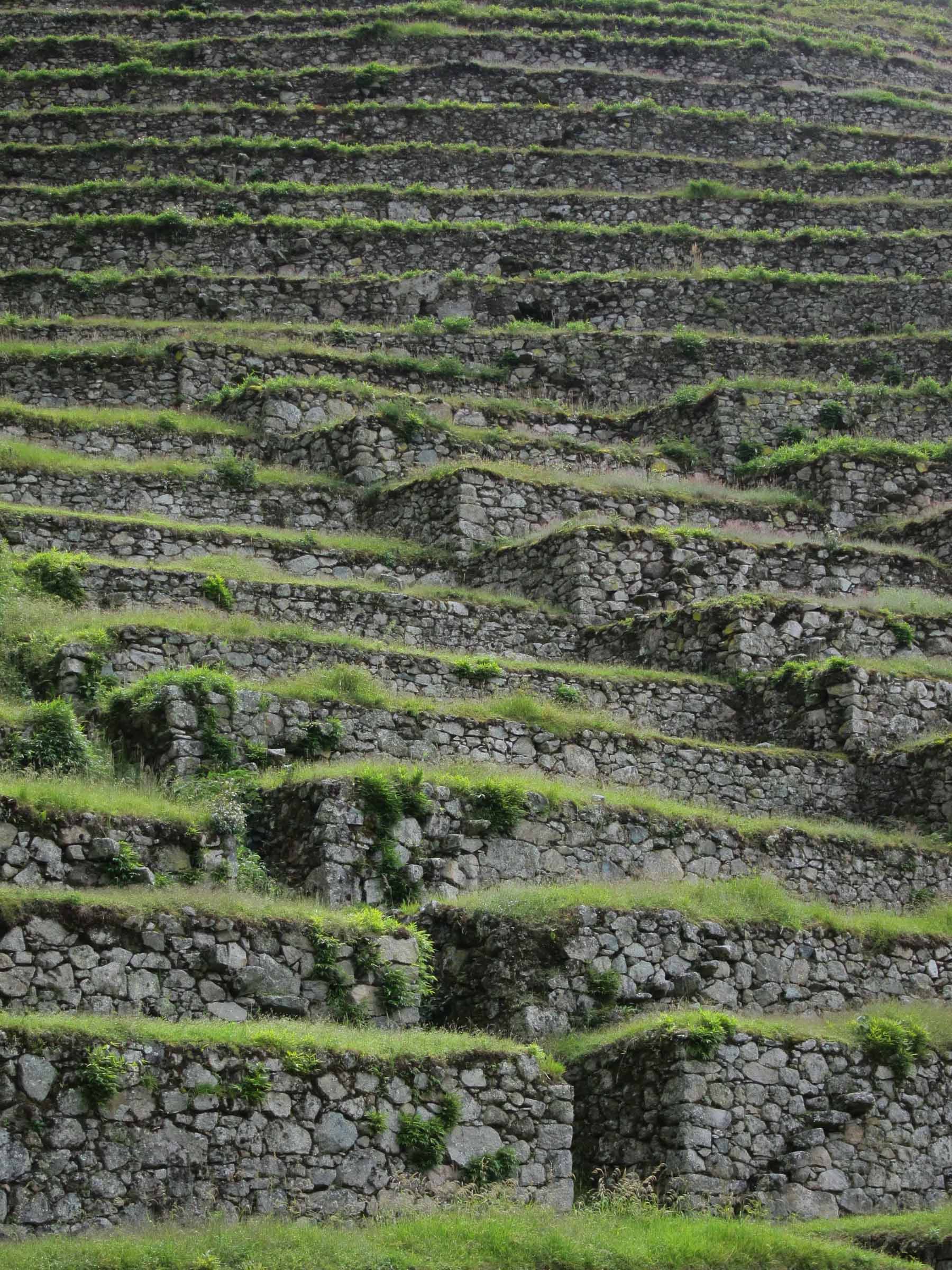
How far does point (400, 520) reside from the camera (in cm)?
2938

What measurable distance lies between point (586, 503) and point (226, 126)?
682 inches

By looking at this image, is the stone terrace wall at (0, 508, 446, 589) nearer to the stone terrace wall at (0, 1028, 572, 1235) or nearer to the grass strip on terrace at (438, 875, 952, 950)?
the grass strip on terrace at (438, 875, 952, 950)

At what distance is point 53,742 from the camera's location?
753 inches

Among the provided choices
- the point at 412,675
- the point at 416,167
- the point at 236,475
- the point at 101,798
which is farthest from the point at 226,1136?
the point at 416,167

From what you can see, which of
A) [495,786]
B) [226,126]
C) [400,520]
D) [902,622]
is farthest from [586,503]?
[226,126]

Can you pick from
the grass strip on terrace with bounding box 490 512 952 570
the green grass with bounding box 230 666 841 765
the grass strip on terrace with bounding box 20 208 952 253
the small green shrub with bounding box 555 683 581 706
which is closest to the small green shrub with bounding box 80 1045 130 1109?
the green grass with bounding box 230 666 841 765

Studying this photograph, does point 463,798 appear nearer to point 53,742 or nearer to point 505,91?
point 53,742

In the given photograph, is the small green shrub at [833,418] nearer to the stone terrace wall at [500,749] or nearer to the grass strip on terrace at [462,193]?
the grass strip on terrace at [462,193]

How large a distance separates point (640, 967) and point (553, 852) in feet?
6.91

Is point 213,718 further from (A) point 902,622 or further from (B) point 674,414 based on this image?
(B) point 674,414

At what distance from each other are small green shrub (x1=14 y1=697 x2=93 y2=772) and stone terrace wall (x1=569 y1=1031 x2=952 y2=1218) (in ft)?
19.6

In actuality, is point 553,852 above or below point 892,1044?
above

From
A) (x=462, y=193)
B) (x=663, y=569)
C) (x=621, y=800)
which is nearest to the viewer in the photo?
(x=621, y=800)

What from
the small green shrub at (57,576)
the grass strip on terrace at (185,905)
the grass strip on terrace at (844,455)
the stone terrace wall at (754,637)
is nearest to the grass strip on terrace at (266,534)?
the small green shrub at (57,576)
